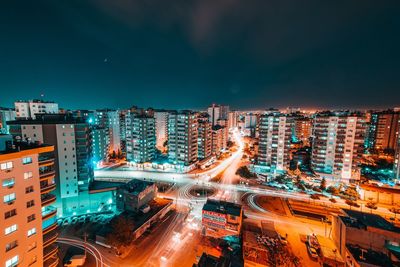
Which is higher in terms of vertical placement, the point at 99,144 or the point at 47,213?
the point at 99,144

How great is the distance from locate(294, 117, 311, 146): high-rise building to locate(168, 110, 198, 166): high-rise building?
60.2 meters

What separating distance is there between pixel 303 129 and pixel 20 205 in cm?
10226

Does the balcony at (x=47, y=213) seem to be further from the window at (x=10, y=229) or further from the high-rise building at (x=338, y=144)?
the high-rise building at (x=338, y=144)

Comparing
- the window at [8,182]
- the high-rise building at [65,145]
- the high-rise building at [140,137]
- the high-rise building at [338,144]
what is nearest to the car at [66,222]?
the high-rise building at [65,145]

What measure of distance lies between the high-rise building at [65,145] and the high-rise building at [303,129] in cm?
9147

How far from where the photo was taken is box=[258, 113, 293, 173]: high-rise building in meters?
54.4

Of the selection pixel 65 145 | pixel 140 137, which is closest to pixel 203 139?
pixel 140 137

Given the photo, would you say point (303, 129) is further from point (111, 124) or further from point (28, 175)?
point (28, 175)

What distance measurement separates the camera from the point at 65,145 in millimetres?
32969

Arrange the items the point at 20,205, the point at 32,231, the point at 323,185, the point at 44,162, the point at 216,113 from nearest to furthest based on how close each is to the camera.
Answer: the point at 20,205 → the point at 32,231 → the point at 44,162 → the point at 323,185 → the point at 216,113

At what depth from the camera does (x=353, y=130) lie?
4819cm

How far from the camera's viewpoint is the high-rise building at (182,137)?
5919 centimetres

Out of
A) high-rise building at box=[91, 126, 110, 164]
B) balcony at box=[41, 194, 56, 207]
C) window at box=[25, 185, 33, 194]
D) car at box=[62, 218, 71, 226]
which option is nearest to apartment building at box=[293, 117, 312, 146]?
high-rise building at box=[91, 126, 110, 164]

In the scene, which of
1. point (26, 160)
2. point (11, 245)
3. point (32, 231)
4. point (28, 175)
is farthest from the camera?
point (32, 231)
